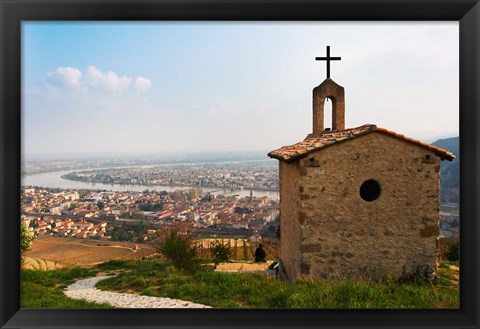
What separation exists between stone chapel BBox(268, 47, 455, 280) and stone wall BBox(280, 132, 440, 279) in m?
0.02

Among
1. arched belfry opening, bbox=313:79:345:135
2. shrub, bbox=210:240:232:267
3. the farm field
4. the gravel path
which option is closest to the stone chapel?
arched belfry opening, bbox=313:79:345:135

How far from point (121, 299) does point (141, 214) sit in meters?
7.08

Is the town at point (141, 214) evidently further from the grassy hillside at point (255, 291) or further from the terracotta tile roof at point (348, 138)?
the terracotta tile roof at point (348, 138)

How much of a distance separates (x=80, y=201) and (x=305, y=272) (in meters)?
8.85

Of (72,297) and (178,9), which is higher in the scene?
(178,9)

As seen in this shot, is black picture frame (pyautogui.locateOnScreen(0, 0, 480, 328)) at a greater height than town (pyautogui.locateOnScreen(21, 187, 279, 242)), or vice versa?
black picture frame (pyautogui.locateOnScreen(0, 0, 480, 328))

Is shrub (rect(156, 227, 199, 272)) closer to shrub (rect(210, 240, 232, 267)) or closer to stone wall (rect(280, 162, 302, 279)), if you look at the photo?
stone wall (rect(280, 162, 302, 279))

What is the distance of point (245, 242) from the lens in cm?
1350

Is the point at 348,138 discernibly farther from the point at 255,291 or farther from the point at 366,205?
the point at 255,291

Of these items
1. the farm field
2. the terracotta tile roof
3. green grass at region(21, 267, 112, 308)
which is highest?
the terracotta tile roof

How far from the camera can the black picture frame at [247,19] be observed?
2.41 m

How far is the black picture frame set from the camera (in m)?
2.41
